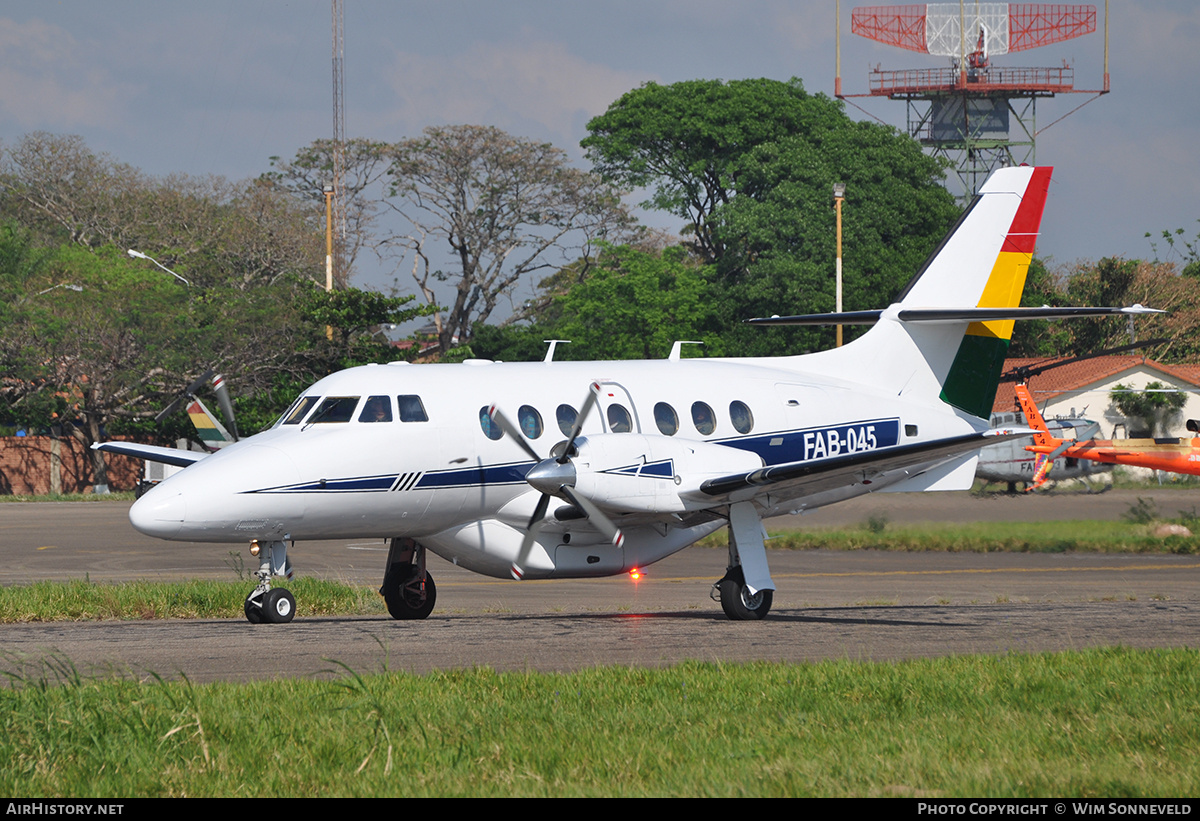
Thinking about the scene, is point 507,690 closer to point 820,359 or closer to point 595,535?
point 595,535

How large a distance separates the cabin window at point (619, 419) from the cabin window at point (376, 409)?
2883mm

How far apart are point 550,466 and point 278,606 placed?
3488 mm

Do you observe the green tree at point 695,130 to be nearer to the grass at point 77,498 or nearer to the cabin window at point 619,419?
the grass at point 77,498

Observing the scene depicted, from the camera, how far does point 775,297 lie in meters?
61.2

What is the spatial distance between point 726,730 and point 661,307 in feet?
173

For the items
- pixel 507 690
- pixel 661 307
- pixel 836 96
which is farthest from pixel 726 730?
pixel 836 96

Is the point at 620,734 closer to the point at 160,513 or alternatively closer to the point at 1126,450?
the point at 160,513

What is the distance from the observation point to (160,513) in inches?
517

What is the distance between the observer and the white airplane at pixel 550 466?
1421 centimetres

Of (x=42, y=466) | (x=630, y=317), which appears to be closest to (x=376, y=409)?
(x=630, y=317)

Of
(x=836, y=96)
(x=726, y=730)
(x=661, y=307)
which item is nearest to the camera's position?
(x=726, y=730)

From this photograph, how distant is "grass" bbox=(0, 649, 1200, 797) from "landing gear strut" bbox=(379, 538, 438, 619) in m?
6.09

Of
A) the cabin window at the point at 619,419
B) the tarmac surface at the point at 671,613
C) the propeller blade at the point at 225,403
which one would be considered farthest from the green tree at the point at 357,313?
the cabin window at the point at 619,419

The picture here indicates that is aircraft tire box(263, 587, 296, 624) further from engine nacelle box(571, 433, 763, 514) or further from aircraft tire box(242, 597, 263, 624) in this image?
engine nacelle box(571, 433, 763, 514)
